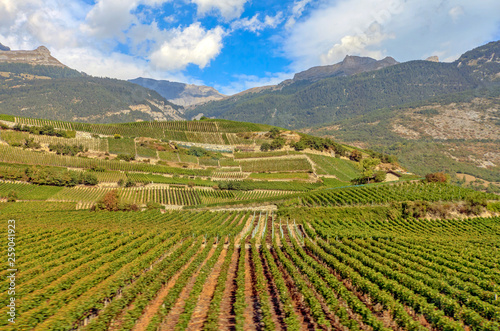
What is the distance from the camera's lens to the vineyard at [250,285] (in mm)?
17734

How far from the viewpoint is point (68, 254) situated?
29531 mm

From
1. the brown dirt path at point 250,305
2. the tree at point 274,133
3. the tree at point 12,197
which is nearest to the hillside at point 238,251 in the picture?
the brown dirt path at point 250,305

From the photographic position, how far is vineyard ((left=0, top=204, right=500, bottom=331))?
1773 centimetres

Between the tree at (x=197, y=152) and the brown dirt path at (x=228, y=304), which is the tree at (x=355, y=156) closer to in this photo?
the tree at (x=197, y=152)

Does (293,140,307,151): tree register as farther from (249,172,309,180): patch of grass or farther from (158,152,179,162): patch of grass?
(158,152,179,162): patch of grass

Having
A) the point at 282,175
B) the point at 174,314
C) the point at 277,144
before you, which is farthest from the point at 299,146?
the point at 174,314

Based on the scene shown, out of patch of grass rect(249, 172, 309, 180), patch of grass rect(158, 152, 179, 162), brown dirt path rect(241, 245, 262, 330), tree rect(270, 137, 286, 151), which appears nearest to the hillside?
brown dirt path rect(241, 245, 262, 330)

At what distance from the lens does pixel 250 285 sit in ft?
84.7

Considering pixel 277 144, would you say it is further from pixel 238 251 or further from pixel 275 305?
pixel 275 305

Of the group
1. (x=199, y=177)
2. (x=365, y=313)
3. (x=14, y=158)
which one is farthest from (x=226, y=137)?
(x=365, y=313)

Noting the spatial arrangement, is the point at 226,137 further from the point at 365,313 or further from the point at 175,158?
the point at 365,313

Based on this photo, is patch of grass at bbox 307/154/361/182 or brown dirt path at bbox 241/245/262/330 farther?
patch of grass at bbox 307/154/361/182

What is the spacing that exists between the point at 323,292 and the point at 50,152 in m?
145

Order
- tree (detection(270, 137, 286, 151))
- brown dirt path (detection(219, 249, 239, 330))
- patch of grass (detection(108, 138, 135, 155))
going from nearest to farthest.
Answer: brown dirt path (detection(219, 249, 239, 330)), patch of grass (detection(108, 138, 135, 155)), tree (detection(270, 137, 286, 151))
